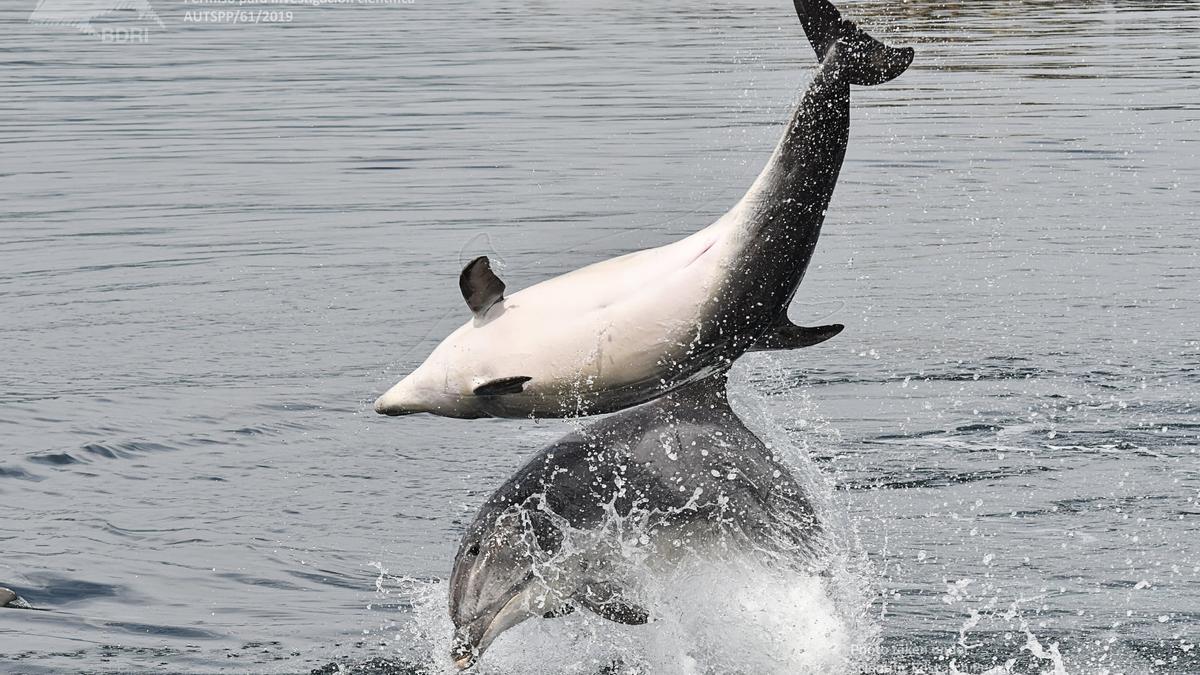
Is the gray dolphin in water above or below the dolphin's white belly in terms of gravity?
below

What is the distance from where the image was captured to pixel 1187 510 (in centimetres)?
962

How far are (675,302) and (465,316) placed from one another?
1443 mm

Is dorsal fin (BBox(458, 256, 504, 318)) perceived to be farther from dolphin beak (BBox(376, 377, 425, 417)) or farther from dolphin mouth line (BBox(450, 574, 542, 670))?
dolphin mouth line (BBox(450, 574, 542, 670))

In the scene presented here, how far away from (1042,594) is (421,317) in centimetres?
740

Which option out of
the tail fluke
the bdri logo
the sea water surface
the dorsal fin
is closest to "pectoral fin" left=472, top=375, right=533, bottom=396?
the dorsal fin

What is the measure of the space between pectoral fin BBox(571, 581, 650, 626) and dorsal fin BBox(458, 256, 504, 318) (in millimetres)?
1250

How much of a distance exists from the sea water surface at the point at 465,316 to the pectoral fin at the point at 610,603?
2.11 feet

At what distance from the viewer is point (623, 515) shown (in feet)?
24.7

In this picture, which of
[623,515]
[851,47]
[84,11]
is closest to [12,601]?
[623,515]

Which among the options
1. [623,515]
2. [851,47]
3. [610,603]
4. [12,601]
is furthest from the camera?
[12,601]

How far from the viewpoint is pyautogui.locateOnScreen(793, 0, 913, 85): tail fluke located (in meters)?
6.61

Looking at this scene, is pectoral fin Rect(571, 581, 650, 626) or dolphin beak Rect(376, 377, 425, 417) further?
dolphin beak Rect(376, 377, 425, 417)

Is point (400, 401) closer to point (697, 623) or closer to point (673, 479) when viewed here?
point (673, 479)

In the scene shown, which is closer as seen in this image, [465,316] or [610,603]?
[610,603]
